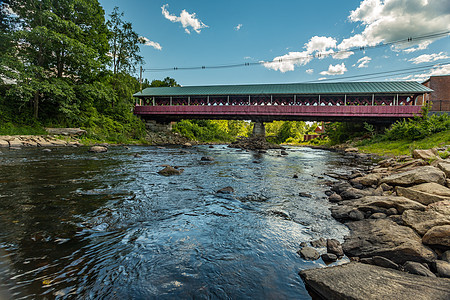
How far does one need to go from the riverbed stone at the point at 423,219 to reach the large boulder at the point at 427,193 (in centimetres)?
55

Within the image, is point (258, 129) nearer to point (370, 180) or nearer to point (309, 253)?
point (370, 180)

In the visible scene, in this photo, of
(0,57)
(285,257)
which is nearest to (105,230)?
(285,257)

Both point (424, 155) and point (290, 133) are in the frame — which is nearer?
point (424, 155)

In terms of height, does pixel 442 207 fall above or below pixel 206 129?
below

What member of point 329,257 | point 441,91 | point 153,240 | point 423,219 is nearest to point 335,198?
point 423,219

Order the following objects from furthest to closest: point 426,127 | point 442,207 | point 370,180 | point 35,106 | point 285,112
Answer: point 285,112 → point 35,106 → point 426,127 → point 370,180 → point 442,207

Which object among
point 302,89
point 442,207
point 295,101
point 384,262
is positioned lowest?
point 384,262

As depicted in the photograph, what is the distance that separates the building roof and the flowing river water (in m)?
23.5

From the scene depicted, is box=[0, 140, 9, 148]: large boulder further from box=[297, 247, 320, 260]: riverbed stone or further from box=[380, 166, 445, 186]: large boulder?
box=[380, 166, 445, 186]: large boulder

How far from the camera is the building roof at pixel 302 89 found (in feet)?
77.1

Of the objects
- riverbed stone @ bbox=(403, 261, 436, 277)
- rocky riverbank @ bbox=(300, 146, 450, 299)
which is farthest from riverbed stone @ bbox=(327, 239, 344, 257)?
riverbed stone @ bbox=(403, 261, 436, 277)

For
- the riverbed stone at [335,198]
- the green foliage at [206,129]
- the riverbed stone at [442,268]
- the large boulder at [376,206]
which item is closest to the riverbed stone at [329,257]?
the riverbed stone at [442,268]

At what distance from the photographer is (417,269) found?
2.09m

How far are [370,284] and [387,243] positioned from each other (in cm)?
110
